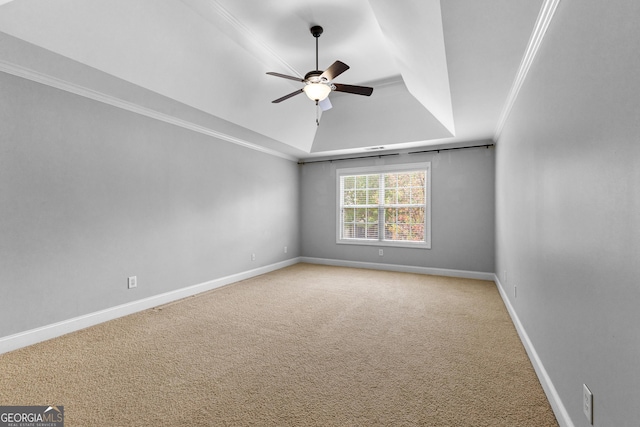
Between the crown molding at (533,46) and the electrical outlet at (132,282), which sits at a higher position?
the crown molding at (533,46)

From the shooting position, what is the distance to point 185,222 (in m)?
4.01

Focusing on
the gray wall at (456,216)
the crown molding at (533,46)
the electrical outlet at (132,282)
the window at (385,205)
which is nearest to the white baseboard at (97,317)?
the electrical outlet at (132,282)

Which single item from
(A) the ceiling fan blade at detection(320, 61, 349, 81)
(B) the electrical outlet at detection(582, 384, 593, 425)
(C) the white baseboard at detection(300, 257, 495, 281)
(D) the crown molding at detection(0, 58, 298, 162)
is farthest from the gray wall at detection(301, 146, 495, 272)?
(B) the electrical outlet at detection(582, 384, 593, 425)

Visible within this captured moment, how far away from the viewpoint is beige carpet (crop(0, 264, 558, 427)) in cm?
171

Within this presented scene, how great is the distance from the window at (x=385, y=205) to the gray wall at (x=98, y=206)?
93.9 inches

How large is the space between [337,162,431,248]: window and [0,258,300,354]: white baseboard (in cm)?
262

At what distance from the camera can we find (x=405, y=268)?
5.56m

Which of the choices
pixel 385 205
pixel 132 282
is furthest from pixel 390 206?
pixel 132 282

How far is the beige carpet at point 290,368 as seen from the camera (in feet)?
5.60

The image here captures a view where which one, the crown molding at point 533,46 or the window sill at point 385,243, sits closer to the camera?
the crown molding at point 533,46

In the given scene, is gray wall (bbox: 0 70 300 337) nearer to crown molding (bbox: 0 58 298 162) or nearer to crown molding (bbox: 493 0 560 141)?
crown molding (bbox: 0 58 298 162)

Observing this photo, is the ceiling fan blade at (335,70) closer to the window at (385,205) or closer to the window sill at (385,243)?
the window at (385,205)

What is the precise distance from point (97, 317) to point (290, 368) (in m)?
2.27

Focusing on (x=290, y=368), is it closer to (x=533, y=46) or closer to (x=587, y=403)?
(x=587, y=403)
